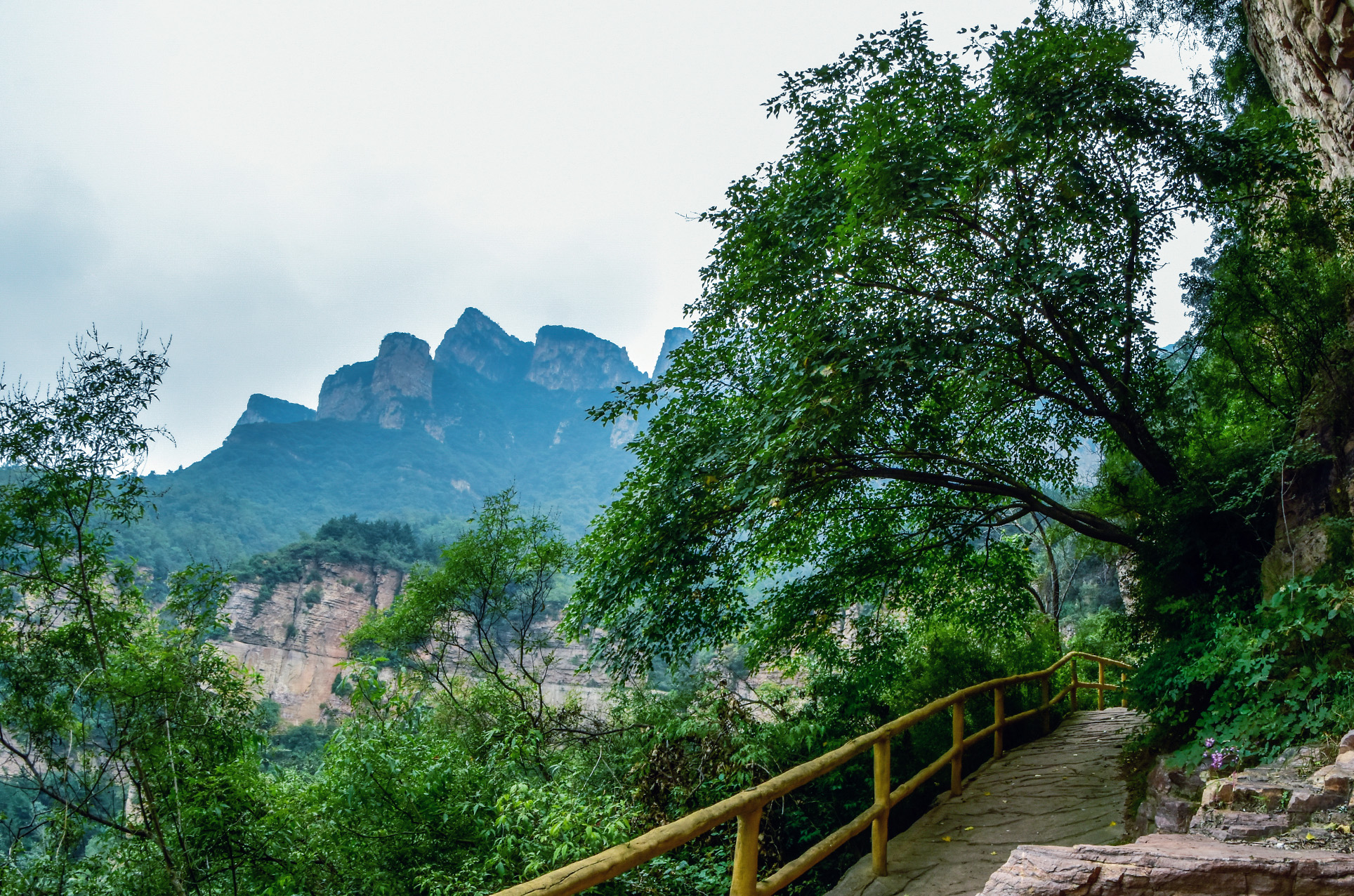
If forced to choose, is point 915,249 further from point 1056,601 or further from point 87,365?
point 1056,601

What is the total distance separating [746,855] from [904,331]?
3984mm

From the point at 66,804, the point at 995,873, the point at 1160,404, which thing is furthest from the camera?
the point at 1160,404

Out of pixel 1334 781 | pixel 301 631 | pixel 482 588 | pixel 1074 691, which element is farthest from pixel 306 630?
pixel 1334 781

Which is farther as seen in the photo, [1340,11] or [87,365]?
[1340,11]

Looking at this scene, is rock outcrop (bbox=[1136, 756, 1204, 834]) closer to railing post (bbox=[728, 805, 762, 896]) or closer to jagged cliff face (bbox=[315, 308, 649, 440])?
railing post (bbox=[728, 805, 762, 896])

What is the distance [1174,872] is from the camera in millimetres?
2221

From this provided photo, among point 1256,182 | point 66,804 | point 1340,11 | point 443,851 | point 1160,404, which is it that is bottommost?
point 443,851

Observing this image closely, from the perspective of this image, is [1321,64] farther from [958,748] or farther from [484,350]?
[484,350]

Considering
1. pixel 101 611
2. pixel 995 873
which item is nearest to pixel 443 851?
pixel 101 611

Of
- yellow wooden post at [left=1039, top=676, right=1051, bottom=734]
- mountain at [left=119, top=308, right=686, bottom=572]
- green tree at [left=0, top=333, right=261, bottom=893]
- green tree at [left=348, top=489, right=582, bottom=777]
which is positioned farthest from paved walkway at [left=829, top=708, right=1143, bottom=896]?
mountain at [left=119, top=308, right=686, bottom=572]

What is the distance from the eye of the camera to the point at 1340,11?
24.5 feet

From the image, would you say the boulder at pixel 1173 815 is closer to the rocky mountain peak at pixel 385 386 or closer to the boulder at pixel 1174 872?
the boulder at pixel 1174 872

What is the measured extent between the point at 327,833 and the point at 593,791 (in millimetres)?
2030

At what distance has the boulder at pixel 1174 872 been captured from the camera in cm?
216
